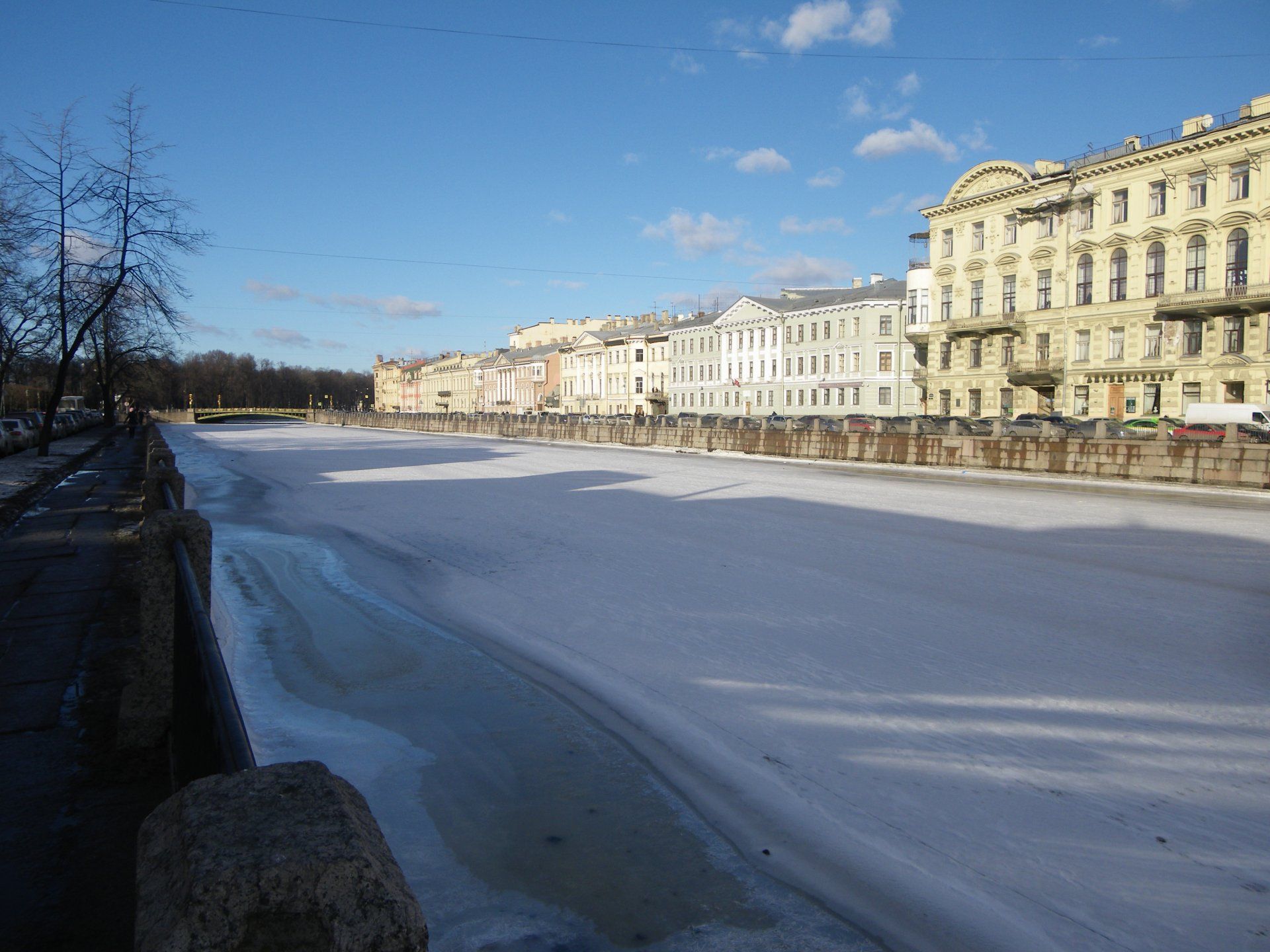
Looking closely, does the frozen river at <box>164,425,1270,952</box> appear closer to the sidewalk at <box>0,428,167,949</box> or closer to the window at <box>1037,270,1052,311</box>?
the sidewalk at <box>0,428,167,949</box>

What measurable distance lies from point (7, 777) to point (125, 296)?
101ft

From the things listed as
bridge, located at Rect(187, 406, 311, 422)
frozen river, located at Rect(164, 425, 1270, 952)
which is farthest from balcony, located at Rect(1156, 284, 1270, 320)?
bridge, located at Rect(187, 406, 311, 422)

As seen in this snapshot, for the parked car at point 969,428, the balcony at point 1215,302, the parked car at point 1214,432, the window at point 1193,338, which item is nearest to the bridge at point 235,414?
the parked car at point 969,428

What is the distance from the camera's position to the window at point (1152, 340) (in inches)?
1930

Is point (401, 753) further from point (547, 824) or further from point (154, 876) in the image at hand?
point (154, 876)

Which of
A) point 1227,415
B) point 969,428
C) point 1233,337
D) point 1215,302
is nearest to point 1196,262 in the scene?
point 1215,302

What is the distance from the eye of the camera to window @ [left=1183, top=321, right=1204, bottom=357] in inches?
1855

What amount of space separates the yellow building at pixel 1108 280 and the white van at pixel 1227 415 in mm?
7290

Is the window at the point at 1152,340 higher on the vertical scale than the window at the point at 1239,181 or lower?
lower

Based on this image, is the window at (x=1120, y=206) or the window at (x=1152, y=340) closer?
the window at (x=1152, y=340)

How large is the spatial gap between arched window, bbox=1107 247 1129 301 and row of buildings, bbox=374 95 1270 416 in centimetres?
11

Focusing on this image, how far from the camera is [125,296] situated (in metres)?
30.8

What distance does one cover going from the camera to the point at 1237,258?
45.8 m

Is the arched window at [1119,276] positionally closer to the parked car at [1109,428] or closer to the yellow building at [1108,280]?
the yellow building at [1108,280]
